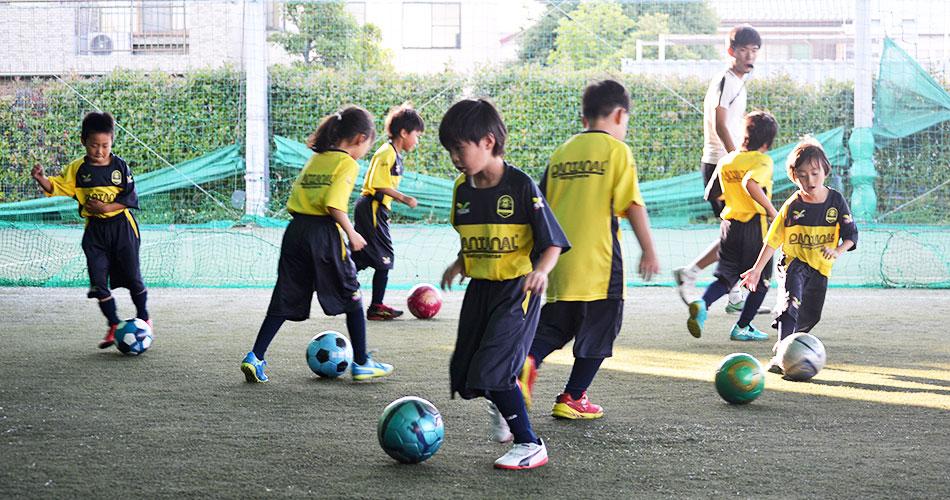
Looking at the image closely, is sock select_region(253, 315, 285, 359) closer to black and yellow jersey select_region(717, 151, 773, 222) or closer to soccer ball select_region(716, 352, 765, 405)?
soccer ball select_region(716, 352, 765, 405)

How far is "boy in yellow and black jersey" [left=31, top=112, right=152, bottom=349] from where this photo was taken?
6.88 meters

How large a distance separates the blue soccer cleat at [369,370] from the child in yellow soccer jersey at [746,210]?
2205mm

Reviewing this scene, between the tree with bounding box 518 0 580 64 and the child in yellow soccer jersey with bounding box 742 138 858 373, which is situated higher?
the tree with bounding box 518 0 580 64

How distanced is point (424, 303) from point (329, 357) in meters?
2.77

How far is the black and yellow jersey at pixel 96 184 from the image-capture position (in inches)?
271

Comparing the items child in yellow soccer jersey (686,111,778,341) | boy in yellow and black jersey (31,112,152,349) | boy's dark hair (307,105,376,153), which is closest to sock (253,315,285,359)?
boy's dark hair (307,105,376,153)

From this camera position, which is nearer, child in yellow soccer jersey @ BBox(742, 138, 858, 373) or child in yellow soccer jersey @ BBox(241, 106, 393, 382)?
child in yellow soccer jersey @ BBox(241, 106, 393, 382)

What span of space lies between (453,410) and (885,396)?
2.12m

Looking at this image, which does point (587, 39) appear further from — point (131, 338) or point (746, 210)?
point (131, 338)

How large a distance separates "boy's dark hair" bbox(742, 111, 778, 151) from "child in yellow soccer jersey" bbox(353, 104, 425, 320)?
2259 mm

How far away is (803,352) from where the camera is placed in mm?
5699

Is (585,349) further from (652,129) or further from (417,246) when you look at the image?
(652,129)

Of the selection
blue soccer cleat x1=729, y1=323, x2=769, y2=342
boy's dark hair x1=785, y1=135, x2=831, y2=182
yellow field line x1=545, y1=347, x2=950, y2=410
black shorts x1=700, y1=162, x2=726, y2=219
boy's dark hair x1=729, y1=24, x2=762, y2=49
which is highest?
boy's dark hair x1=729, y1=24, x2=762, y2=49

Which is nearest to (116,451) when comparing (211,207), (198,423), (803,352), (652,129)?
(198,423)
